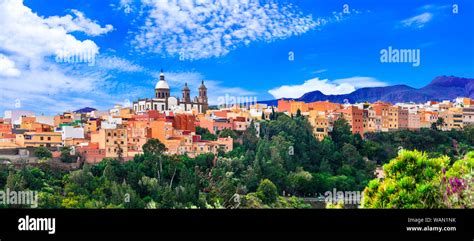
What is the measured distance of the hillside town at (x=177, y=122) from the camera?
1003 cm

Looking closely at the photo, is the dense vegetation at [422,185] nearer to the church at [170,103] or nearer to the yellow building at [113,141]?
the yellow building at [113,141]

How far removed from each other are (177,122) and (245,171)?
7.78 feet

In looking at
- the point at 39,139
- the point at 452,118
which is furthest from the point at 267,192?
the point at 452,118

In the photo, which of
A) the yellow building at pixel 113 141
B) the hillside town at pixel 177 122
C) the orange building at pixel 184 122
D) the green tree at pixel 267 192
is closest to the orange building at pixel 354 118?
the hillside town at pixel 177 122

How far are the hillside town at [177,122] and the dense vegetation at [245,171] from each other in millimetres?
334

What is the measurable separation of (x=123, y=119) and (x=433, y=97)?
661 cm

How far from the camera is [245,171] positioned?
9.60 meters

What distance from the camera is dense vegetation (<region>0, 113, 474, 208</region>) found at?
7.66 m

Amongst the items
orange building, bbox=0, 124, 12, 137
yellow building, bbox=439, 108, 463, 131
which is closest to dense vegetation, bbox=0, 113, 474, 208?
yellow building, bbox=439, 108, 463, 131

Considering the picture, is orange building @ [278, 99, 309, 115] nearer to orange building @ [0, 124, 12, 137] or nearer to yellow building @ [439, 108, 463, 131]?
yellow building @ [439, 108, 463, 131]

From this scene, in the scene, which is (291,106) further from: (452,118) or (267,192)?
(267,192)
